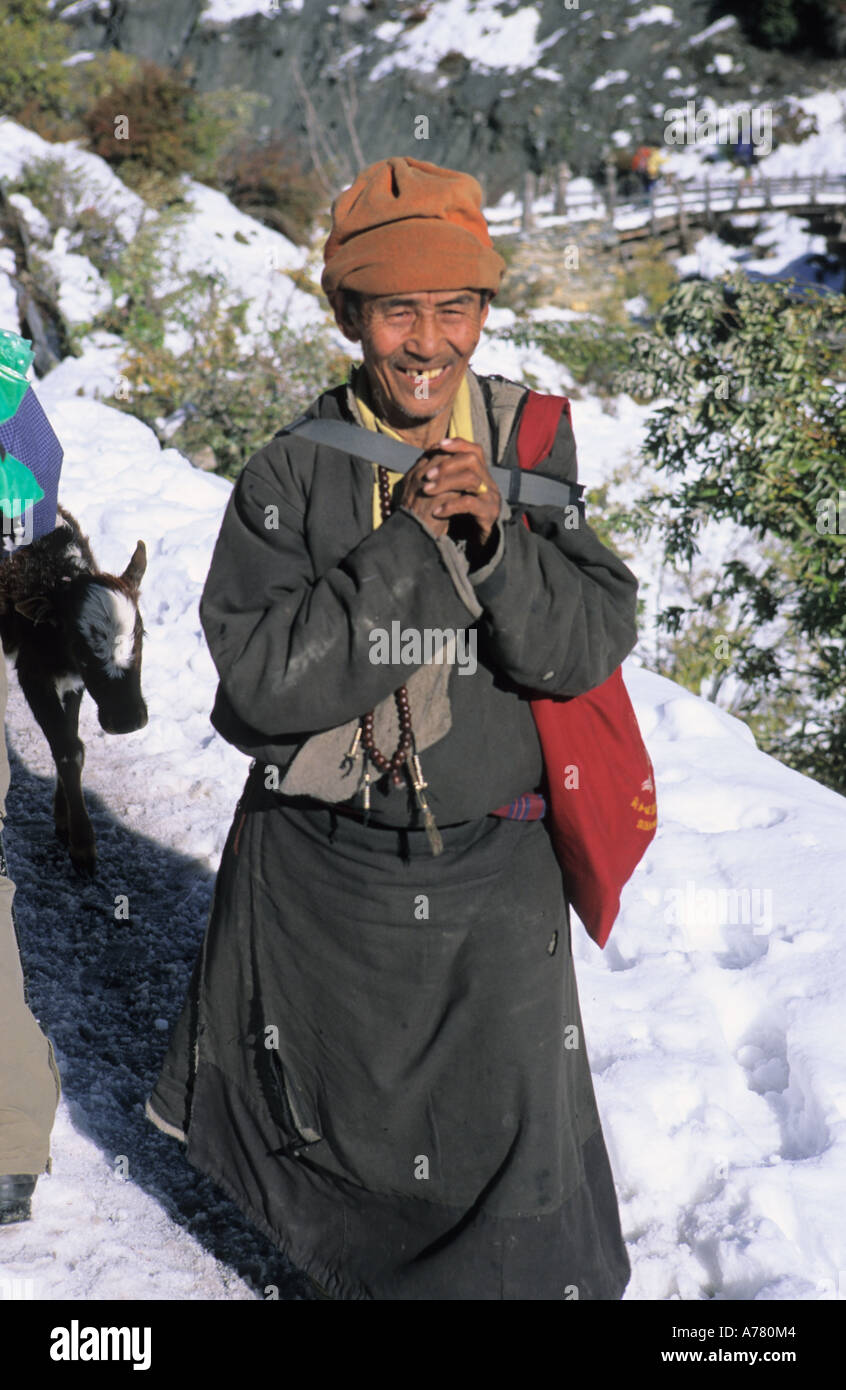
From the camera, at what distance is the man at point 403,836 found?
1.66 m

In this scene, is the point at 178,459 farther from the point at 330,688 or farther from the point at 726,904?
the point at 330,688

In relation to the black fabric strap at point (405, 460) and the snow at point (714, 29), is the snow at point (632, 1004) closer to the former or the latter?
the black fabric strap at point (405, 460)

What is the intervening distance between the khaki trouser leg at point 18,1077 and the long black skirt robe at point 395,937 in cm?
25

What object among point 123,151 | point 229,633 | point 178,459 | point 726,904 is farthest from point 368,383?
point 123,151

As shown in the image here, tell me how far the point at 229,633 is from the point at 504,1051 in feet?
2.68

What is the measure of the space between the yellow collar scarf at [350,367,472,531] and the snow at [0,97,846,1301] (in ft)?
5.34

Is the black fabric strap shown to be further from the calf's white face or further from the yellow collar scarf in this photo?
the calf's white face

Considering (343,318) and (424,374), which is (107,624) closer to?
(343,318)

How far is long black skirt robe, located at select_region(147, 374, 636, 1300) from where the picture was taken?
1.67 m

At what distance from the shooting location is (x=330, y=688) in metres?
1.65

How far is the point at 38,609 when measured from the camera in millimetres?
3785

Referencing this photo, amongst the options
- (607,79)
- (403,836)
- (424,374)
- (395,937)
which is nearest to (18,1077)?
(395,937)

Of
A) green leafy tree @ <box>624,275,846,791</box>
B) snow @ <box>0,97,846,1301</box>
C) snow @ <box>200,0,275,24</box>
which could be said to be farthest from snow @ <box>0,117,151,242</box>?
snow @ <box>200,0,275,24</box>

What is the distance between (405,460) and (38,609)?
229 centimetres
